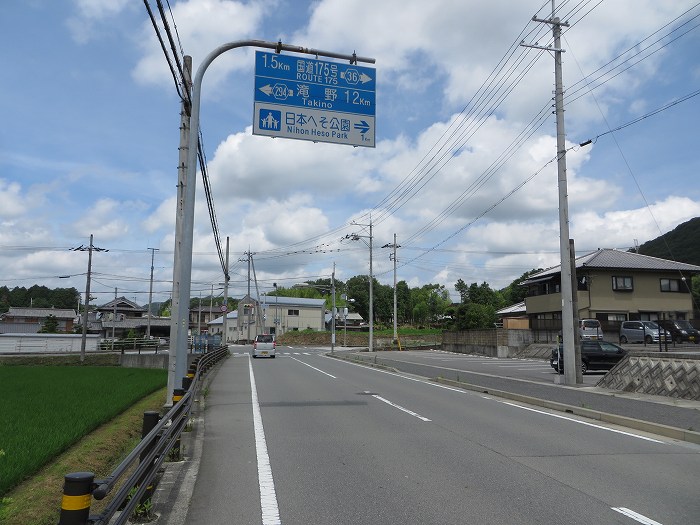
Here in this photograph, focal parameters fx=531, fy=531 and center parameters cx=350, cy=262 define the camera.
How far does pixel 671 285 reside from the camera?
44.1 meters

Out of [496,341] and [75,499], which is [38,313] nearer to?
[496,341]

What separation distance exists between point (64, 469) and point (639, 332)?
37.5 m

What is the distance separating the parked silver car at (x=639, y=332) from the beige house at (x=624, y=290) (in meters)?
3.39

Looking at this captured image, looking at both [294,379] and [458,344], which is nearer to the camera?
[294,379]

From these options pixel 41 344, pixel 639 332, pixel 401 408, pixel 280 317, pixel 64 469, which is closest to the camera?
pixel 64 469

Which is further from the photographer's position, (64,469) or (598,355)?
(598,355)

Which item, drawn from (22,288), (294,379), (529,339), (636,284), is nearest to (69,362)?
(294,379)

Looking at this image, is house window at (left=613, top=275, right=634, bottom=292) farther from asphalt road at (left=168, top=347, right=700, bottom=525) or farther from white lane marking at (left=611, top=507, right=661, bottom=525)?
white lane marking at (left=611, top=507, right=661, bottom=525)

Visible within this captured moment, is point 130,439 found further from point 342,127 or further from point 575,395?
point 575,395

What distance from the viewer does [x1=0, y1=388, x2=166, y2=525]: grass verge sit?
18.9 ft

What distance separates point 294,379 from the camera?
21.3 metres

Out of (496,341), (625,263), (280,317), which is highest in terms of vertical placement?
(625,263)

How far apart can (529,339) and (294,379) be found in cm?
2708

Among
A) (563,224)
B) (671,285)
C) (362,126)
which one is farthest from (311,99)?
(671,285)
